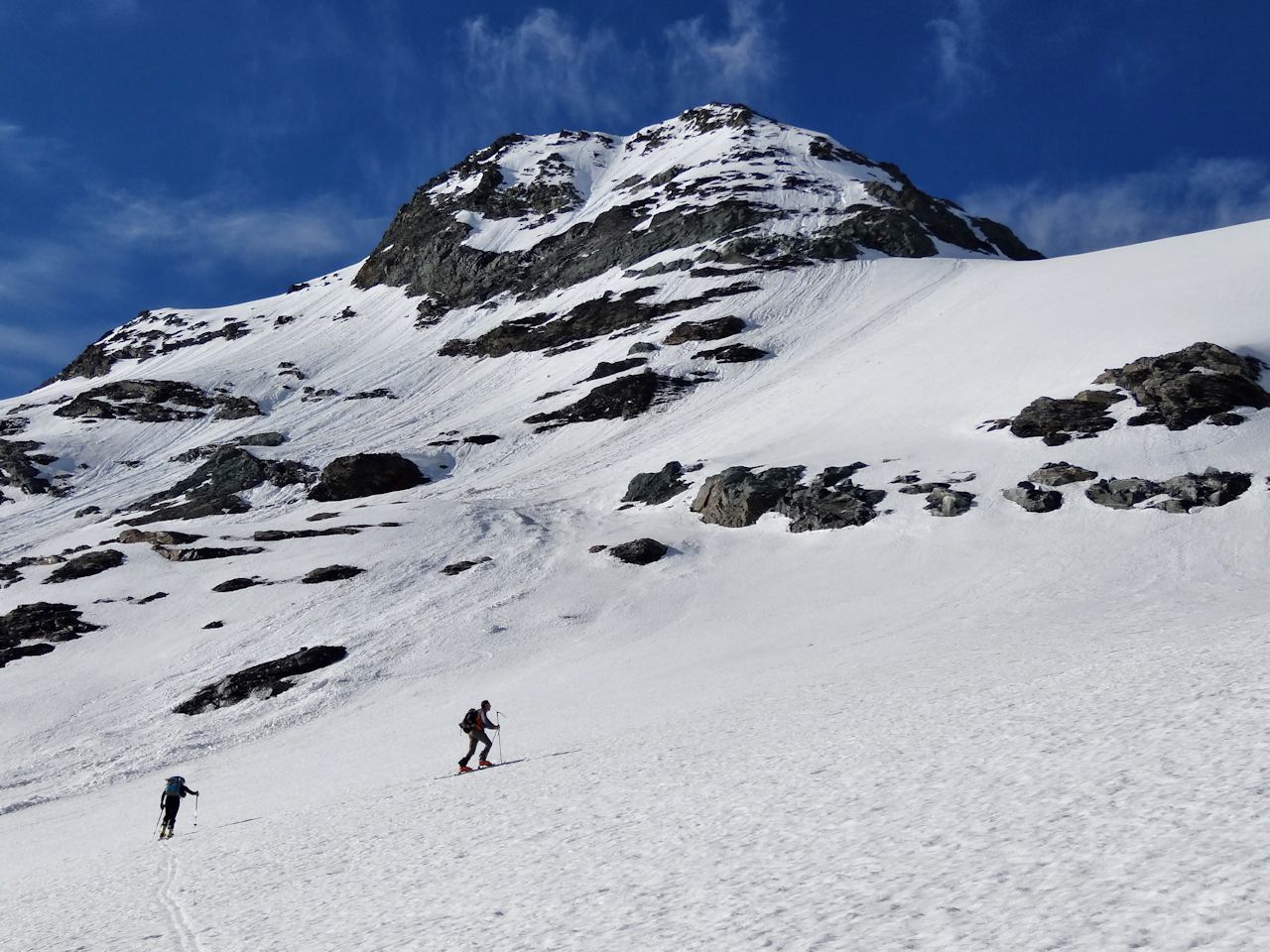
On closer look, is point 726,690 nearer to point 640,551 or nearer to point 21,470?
point 640,551

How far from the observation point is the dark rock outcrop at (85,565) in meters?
44.3

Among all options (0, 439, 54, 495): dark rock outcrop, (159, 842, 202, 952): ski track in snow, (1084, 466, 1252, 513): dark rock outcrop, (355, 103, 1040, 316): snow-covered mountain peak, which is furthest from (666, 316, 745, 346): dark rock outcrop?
(159, 842, 202, 952): ski track in snow

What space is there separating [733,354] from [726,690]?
57584 mm

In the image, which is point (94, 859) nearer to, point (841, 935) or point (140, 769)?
point (140, 769)

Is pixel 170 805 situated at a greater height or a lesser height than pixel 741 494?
lesser

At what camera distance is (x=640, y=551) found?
4103 cm

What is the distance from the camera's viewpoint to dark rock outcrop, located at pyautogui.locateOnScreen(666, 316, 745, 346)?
276 feet

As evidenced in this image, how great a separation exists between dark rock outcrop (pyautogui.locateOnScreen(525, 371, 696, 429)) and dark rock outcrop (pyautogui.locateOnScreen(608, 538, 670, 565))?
3064cm

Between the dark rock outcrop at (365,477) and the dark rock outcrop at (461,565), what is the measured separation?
23.4 m

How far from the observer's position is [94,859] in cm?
1692

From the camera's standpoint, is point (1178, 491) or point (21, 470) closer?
point (1178, 491)

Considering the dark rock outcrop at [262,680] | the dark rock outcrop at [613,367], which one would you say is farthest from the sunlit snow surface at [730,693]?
the dark rock outcrop at [613,367]

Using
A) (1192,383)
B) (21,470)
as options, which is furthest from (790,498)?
(21,470)

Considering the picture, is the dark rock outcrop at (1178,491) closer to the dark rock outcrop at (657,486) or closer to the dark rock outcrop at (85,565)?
the dark rock outcrop at (657,486)
